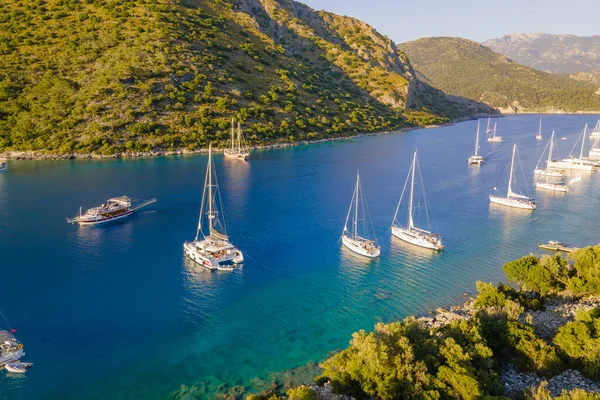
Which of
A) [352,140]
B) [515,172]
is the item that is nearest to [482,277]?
[515,172]

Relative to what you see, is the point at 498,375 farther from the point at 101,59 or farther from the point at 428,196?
the point at 101,59

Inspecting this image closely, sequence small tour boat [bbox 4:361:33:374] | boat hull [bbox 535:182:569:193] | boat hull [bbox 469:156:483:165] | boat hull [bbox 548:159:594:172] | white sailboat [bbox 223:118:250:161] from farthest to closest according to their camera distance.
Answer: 1. white sailboat [bbox 223:118:250:161]
2. boat hull [bbox 469:156:483:165]
3. boat hull [bbox 548:159:594:172]
4. boat hull [bbox 535:182:569:193]
5. small tour boat [bbox 4:361:33:374]

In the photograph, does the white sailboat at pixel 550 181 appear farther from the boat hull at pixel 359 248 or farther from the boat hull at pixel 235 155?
the boat hull at pixel 235 155

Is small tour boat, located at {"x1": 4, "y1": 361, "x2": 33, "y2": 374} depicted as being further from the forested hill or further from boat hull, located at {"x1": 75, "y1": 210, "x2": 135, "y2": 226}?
the forested hill

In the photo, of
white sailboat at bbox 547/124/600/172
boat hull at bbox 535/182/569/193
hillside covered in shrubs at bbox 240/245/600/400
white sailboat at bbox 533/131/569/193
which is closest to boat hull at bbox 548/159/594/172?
white sailboat at bbox 547/124/600/172

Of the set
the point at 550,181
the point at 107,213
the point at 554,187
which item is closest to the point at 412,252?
the point at 107,213

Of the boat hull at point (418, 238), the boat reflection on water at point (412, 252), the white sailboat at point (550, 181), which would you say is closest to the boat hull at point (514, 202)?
the white sailboat at point (550, 181)
